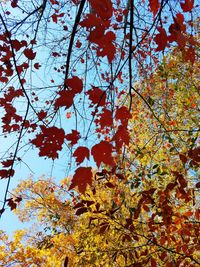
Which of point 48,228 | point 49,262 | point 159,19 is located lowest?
point 159,19

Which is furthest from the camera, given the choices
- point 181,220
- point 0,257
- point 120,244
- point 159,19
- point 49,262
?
point 0,257

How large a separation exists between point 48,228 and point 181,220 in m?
9.88

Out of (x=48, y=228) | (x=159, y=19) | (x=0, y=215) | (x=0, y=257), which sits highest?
(x=48, y=228)

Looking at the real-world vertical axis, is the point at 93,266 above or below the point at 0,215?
above

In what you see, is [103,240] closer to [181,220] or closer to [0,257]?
[181,220]

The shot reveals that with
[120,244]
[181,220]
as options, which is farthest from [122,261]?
[181,220]

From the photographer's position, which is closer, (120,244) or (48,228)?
(120,244)

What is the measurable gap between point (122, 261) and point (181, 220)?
158 inches

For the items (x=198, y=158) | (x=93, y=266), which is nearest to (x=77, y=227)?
(x=93, y=266)

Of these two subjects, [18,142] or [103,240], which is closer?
[18,142]

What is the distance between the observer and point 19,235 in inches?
437

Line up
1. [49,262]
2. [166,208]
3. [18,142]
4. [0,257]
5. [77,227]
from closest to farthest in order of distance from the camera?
[18,142]
[166,208]
[49,262]
[77,227]
[0,257]

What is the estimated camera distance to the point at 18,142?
2.59 meters

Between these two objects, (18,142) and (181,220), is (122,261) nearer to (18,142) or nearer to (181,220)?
(181,220)
